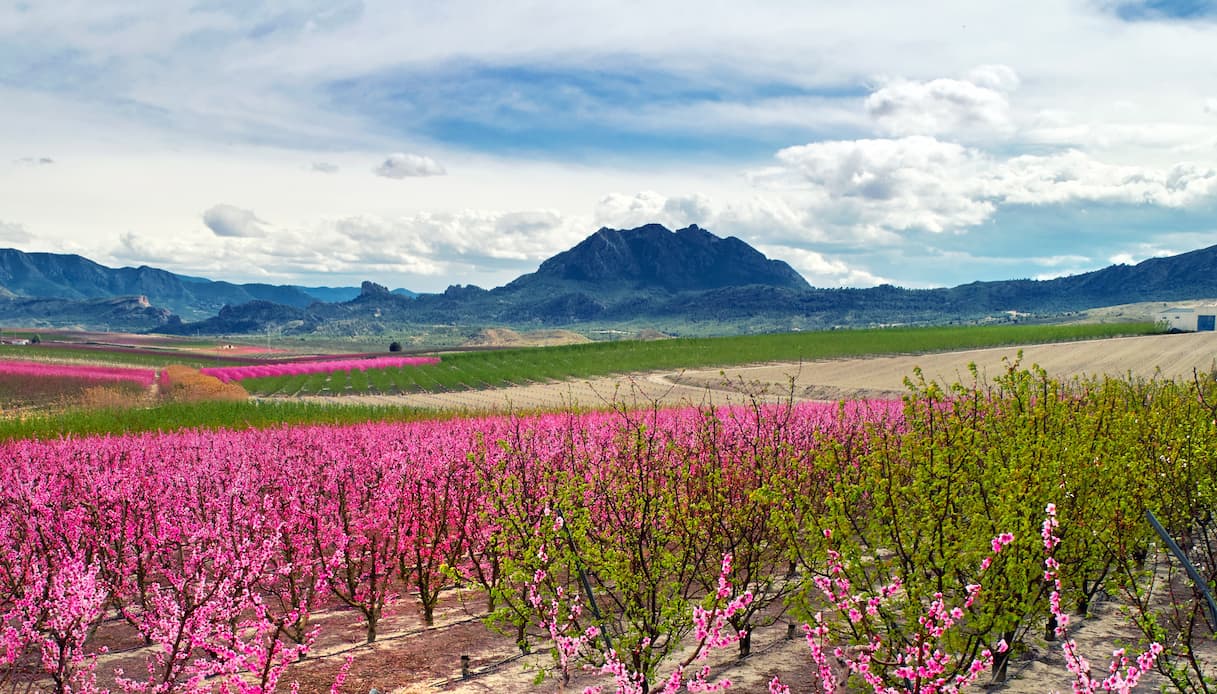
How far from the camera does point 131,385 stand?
1652 inches

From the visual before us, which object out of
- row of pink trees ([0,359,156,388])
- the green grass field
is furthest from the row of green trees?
the green grass field

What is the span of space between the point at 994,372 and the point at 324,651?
50.8 meters

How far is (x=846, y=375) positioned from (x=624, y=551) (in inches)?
1893

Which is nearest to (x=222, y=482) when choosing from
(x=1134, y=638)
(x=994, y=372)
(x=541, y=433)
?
(x=541, y=433)

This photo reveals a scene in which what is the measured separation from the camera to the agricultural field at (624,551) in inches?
237

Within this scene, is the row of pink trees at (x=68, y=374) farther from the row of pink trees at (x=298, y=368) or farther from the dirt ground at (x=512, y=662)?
the dirt ground at (x=512, y=662)

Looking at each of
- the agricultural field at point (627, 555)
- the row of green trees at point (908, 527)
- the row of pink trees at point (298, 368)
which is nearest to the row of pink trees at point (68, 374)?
→ the row of pink trees at point (298, 368)

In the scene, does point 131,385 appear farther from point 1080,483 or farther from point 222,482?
point 1080,483

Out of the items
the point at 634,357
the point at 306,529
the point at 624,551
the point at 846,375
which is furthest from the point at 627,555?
the point at 634,357

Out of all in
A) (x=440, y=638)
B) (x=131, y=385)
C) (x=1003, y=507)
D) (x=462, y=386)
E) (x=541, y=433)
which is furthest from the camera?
(x=462, y=386)

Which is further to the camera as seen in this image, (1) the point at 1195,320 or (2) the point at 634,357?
(1) the point at 1195,320

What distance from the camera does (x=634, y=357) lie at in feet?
221

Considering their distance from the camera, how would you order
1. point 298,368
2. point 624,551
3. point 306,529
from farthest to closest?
point 298,368 → point 306,529 → point 624,551

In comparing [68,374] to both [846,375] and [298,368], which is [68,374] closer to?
[298,368]
